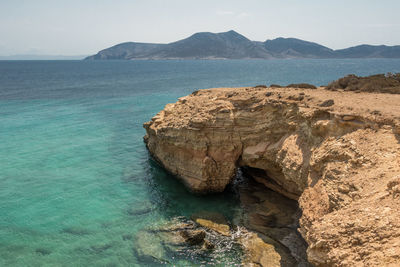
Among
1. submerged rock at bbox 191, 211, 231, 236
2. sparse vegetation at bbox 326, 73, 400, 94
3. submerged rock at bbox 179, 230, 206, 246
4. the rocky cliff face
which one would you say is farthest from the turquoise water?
sparse vegetation at bbox 326, 73, 400, 94

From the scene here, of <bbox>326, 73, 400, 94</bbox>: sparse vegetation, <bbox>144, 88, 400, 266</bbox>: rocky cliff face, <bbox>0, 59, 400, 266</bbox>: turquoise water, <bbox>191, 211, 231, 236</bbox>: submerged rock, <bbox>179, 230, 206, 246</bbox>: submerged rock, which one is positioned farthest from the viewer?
<bbox>326, 73, 400, 94</bbox>: sparse vegetation

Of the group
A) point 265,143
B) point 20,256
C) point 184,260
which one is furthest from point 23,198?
point 265,143

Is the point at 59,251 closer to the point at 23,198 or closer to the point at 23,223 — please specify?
the point at 23,223

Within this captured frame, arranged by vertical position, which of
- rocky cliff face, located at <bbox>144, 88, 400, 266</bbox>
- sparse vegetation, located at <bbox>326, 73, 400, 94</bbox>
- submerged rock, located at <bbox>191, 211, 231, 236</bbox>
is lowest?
submerged rock, located at <bbox>191, 211, 231, 236</bbox>

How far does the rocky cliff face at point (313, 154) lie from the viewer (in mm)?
8914

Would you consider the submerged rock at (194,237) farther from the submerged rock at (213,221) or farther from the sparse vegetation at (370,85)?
the sparse vegetation at (370,85)

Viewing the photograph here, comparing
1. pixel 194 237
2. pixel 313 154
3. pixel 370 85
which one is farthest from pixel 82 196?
pixel 370 85

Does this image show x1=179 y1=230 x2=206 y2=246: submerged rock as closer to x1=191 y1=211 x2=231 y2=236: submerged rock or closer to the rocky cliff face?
x1=191 y1=211 x2=231 y2=236: submerged rock

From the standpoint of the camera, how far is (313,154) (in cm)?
1364

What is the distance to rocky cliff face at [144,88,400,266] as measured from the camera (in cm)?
891

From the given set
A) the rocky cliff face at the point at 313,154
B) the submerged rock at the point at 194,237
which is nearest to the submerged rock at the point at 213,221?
the submerged rock at the point at 194,237

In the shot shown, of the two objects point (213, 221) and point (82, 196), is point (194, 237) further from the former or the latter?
point (82, 196)

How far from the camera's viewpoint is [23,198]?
64.7 feet

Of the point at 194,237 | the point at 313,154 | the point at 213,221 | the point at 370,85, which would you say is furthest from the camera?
the point at 370,85
